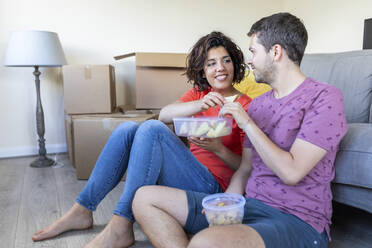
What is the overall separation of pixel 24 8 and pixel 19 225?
6.42ft

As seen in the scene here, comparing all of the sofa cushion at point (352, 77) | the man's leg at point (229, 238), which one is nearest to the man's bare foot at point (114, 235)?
the man's leg at point (229, 238)

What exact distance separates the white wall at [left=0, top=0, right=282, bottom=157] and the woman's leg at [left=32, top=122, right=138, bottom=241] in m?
1.73

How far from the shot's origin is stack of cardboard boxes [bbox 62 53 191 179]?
85.0 inches

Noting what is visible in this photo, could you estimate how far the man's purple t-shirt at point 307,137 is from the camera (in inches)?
35.6

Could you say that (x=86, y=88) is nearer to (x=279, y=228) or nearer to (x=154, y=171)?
(x=154, y=171)

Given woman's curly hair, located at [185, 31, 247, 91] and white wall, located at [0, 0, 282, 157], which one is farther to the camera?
white wall, located at [0, 0, 282, 157]

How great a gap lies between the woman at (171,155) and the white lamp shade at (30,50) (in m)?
1.44

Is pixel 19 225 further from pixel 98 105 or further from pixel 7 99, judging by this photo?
pixel 7 99

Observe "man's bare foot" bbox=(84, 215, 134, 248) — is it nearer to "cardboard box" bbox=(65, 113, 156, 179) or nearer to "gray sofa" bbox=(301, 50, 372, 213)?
"gray sofa" bbox=(301, 50, 372, 213)

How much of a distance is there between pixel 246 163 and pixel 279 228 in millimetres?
320

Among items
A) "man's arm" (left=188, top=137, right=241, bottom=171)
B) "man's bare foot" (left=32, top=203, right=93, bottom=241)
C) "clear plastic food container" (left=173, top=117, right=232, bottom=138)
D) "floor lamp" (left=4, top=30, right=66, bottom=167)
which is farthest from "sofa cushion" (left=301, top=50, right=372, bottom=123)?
"floor lamp" (left=4, top=30, right=66, bottom=167)

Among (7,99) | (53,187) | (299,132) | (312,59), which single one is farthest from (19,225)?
(312,59)

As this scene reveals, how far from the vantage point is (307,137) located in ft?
2.95

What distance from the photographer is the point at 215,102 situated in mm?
1184
